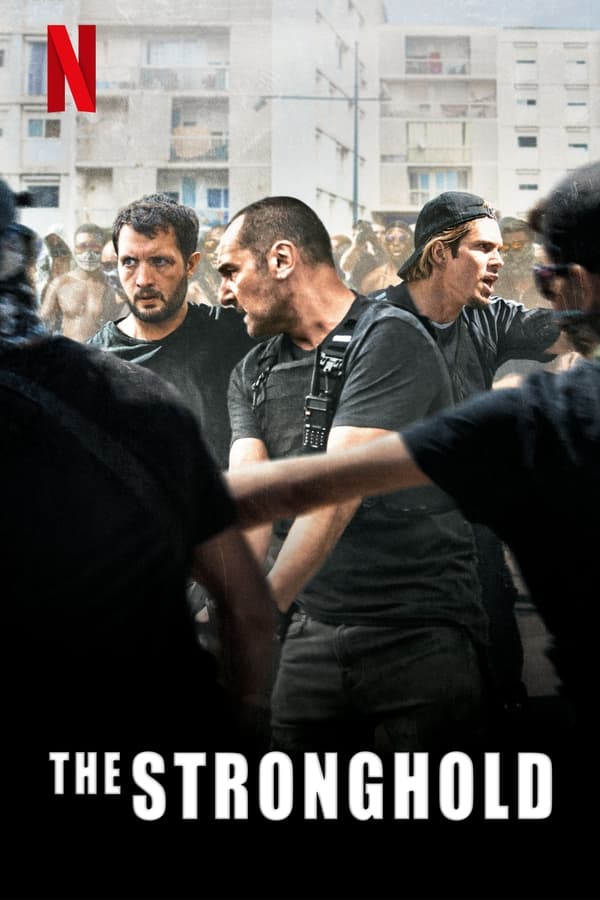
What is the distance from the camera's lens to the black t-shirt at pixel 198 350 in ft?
7.93

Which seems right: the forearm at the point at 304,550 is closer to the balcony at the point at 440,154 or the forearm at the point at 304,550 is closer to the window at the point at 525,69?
the balcony at the point at 440,154

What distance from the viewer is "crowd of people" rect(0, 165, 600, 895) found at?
1977 millimetres

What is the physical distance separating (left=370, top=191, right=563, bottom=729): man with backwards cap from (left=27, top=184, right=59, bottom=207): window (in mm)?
776

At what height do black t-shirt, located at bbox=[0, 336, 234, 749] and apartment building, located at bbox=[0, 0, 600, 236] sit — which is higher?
apartment building, located at bbox=[0, 0, 600, 236]

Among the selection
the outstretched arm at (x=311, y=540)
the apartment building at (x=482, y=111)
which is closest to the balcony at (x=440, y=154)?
the apartment building at (x=482, y=111)

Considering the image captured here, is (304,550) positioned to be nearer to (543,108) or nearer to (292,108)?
(292,108)

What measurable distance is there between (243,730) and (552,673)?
681 millimetres

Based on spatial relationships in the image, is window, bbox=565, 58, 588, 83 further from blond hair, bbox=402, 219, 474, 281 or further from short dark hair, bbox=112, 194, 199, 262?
short dark hair, bbox=112, 194, 199, 262

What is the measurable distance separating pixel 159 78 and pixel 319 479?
1.07 metres

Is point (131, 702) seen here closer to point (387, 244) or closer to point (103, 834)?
point (103, 834)

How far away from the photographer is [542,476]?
1912 mm

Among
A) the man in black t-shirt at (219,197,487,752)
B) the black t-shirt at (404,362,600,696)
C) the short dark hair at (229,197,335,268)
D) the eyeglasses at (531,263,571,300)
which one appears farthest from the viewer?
the short dark hair at (229,197,335,268)

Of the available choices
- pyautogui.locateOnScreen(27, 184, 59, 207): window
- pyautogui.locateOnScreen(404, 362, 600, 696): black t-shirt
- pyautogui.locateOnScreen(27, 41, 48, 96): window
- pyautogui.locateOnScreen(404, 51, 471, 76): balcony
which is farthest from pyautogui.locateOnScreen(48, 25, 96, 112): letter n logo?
pyautogui.locateOnScreen(404, 362, 600, 696): black t-shirt

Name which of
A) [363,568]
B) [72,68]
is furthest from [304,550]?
[72,68]
